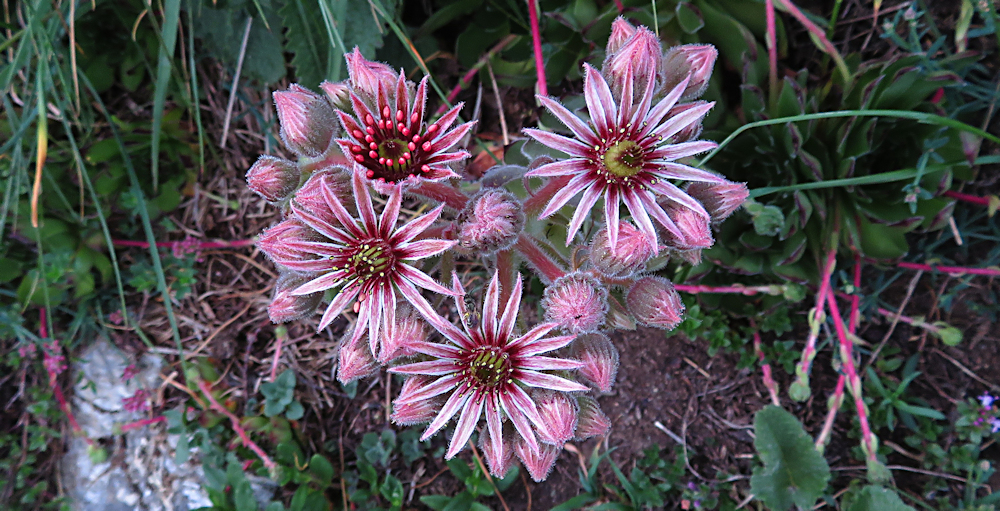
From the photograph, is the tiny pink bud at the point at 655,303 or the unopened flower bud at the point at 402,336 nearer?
the unopened flower bud at the point at 402,336

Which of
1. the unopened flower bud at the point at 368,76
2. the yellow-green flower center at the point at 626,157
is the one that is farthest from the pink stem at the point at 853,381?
the unopened flower bud at the point at 368,76

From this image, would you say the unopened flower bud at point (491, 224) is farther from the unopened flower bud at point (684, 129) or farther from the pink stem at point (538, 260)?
the unopened flower bud at point (684, 129)

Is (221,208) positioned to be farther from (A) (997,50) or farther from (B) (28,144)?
(A) (997,50)

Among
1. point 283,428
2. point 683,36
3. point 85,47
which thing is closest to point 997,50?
point 683,36

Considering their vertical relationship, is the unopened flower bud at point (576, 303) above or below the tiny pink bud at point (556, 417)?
above

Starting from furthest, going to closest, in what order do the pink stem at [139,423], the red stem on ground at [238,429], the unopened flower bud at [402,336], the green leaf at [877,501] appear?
the pink stem at [139,423] < the red stem on ground at [238,429] < the green leaf at [877,501] < the unopened flower bud at [402,336]

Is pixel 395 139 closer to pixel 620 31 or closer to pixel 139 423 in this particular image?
pixel 620 31

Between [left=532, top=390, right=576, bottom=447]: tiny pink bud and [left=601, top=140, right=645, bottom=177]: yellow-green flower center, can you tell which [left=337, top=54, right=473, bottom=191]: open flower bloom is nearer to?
[left=601, top=140, right=645, bottom=177]: yellow-green flower center
